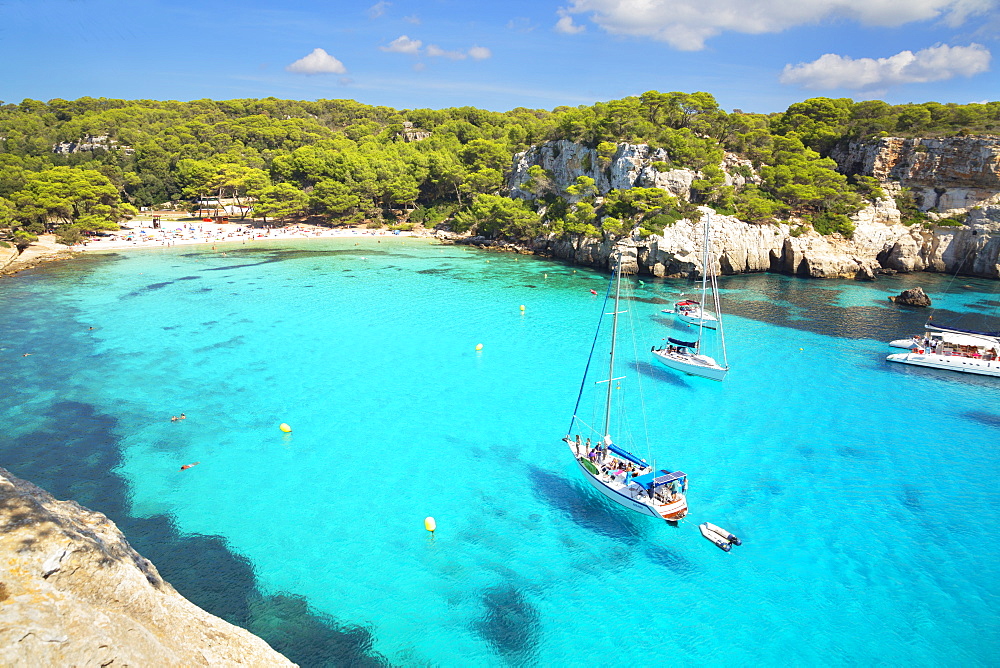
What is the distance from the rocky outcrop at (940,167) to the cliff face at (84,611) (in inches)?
3211

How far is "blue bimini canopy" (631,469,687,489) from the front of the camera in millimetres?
18703

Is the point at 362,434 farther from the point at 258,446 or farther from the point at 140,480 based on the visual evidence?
the point at 140,480

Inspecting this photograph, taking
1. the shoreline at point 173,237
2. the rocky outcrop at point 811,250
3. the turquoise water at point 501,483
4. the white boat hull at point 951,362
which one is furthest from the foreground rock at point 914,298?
the shoreline at point 173,237

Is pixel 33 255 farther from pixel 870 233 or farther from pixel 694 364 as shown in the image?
pixel 870 233

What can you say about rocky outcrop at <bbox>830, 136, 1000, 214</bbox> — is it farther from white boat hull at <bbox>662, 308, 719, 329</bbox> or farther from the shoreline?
the shoreline

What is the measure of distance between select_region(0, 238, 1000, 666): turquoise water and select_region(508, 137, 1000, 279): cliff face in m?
18.8

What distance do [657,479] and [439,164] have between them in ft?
252

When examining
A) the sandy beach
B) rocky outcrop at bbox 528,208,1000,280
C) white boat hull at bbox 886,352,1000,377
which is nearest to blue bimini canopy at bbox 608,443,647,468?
white boat hull at bbox 886,352,1000,377

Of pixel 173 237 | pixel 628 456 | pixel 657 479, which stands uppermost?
pixel 173 237

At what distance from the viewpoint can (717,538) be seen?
18188 mm

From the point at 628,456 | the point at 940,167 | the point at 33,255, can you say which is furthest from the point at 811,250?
the point at 33,255

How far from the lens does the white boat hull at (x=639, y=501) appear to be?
1859cm

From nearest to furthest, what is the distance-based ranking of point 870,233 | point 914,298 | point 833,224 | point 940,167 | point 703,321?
point 703,321 < point 914,298 < point 870,233 < point 833,224 < point 940,167

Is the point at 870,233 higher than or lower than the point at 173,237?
higher
